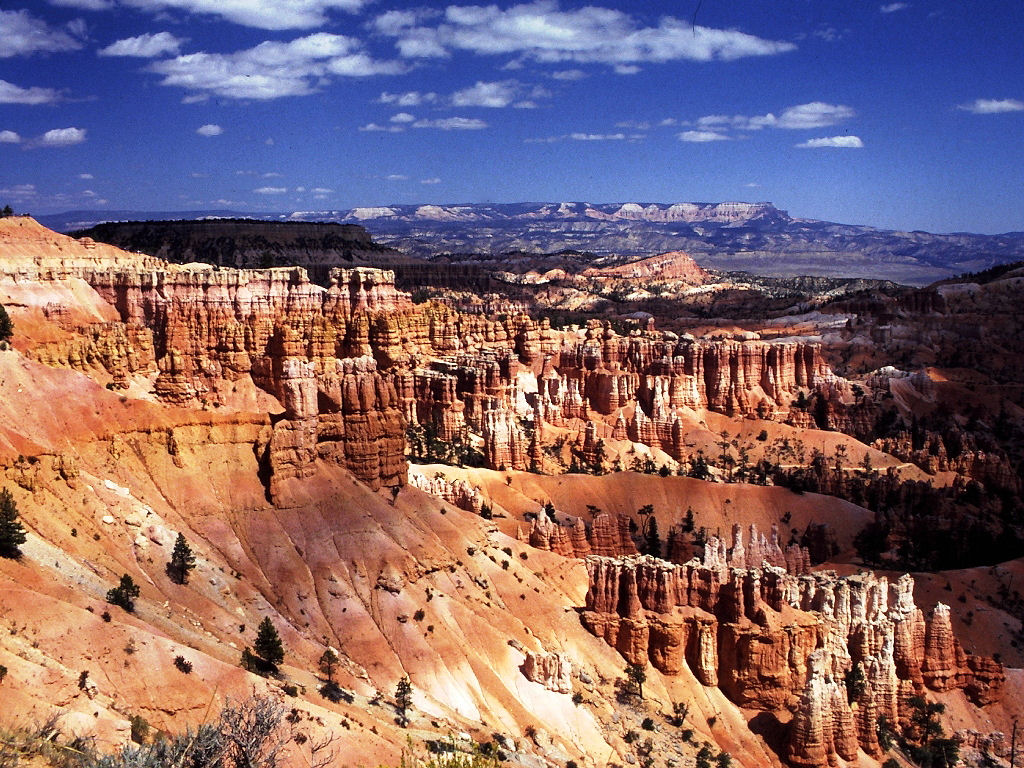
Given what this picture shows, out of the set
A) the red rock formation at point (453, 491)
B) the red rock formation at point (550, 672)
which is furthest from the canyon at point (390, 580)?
the red rock formation at point (453, 491)

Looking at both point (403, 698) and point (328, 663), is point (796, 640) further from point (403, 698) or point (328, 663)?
point (328, 663)

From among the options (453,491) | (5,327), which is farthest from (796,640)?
(5,327)

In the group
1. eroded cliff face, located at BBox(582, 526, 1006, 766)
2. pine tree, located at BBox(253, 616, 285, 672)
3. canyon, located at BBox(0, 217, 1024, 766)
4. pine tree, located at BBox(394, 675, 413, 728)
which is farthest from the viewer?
eroded cliff face, located at BBox(582, 526, 1006, 766)

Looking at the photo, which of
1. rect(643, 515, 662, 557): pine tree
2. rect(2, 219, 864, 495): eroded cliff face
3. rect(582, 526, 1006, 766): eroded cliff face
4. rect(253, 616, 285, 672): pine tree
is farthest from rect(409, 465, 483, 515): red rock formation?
rect(253, 616, 285, 672): pine tree

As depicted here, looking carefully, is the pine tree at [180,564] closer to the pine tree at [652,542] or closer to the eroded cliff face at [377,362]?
the eroded cliff face at [377,362]

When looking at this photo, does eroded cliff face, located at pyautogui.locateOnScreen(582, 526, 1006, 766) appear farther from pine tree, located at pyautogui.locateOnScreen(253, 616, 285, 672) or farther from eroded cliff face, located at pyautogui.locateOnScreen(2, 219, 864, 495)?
pine tree, located at pyautogui.locateOnScreen(253, 616, 285, 672)

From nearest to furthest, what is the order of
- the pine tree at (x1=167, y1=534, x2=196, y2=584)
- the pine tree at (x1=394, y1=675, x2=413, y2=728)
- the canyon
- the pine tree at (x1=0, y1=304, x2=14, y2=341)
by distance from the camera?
1. the canyon
2. the pine tree at (x1=394, y1=675, x2=413, y2=728)
3. the pine tree at (x1=167, y1=534, x2=196, y2=584)
4. the pine tree at (x1=0, y1=304, x2=14, y2=341)
